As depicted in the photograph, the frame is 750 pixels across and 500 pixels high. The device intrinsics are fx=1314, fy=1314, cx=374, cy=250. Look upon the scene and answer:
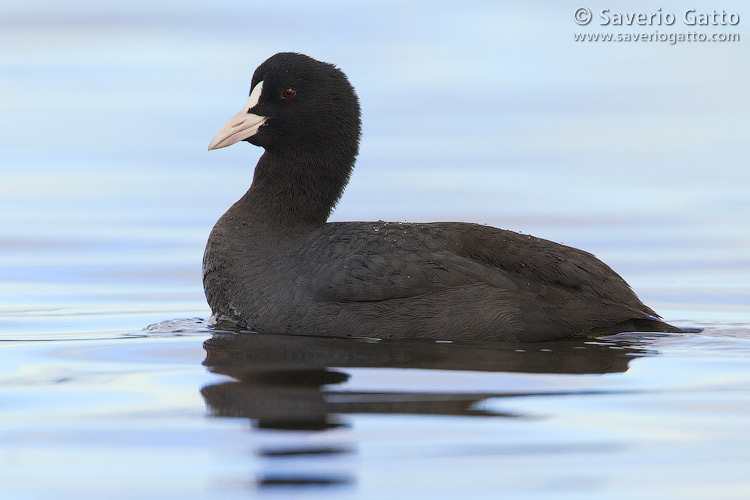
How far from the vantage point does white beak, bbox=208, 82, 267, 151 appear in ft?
28.3

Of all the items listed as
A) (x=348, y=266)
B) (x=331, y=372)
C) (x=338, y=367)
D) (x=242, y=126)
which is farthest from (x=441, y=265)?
(x=242, y=126)

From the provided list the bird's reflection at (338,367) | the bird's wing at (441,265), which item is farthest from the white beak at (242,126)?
the bird's reflection at (338,367)

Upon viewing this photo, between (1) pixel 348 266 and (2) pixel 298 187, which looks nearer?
(1) pixel 348 266

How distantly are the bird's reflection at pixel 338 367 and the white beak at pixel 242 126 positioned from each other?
1.36 m

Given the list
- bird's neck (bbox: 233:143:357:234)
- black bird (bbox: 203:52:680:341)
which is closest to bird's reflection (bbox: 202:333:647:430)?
black bird (bbox: 203:52:680:341)

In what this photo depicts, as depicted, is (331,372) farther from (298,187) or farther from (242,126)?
(242,126)

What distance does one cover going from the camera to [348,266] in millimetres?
7820

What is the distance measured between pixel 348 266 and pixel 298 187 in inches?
43.5

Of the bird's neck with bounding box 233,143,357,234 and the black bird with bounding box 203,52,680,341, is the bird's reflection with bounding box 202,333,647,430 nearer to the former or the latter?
the black bird with bounding box 203,52,680,341

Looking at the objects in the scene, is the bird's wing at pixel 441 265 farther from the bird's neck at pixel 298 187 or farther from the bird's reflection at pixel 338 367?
the bird's neck at pixel 298 187

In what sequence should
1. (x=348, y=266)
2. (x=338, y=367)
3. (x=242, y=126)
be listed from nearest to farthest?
(x=338, y=367), (x=348, y=266), (x=242, y=126)

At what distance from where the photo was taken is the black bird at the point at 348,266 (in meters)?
7.74

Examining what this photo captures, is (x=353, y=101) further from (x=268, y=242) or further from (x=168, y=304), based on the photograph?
(x=168, y=304)

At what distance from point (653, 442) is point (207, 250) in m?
4.22
